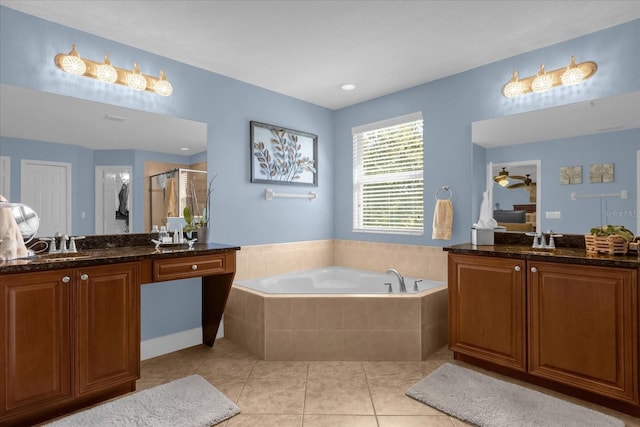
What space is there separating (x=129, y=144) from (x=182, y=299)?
4.37ft

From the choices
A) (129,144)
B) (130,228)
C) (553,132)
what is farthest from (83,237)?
(553,132)

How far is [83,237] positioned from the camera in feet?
8.11

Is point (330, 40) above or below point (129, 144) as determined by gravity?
above

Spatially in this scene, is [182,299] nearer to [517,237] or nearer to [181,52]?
[181,52]

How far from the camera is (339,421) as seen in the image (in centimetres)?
193

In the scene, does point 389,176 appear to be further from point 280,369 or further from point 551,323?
point 280,369

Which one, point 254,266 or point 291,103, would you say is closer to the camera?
point 254,266

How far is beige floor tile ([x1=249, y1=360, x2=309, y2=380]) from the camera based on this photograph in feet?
8.13

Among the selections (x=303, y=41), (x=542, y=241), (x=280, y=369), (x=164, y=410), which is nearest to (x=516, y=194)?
(x=542, y=241)

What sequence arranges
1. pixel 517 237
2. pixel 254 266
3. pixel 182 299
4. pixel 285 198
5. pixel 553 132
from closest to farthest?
pixel 553 132 → pixel 517 237 → pixel 182 299 → pixel 254 266 → pixel 285 198

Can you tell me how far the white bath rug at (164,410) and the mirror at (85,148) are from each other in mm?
1150

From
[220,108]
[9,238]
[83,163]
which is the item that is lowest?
[9,238]

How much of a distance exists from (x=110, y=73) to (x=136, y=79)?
17 centimetres

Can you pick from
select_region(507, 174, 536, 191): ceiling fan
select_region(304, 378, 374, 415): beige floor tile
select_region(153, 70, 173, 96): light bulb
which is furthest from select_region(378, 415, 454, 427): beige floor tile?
select_region(153, 70, 173, 96): light bulb
